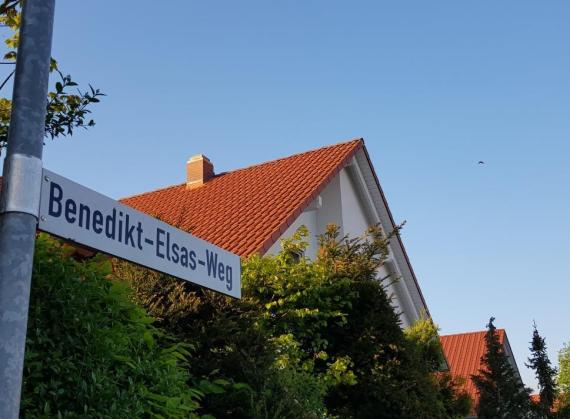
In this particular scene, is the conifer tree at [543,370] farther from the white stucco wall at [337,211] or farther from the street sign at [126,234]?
the street sign at [126,234]

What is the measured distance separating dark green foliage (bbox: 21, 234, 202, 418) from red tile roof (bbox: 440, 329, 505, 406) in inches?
1320

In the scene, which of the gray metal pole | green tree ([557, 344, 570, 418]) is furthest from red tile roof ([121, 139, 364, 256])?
green tree ([557, 344, 570, 418])

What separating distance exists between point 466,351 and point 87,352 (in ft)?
123

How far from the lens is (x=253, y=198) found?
17062 mm

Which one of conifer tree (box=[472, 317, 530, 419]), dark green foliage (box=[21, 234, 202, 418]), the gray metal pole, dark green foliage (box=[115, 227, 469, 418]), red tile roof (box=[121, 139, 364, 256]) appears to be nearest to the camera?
the gray metal pole

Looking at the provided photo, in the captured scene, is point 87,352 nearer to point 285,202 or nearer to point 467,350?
point 285,202

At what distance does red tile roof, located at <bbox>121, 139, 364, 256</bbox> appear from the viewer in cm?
1411

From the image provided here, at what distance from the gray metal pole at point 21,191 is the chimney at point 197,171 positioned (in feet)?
58.9

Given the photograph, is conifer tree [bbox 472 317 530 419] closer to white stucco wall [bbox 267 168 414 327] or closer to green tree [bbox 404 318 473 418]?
green tree [bbox 404 318 473 418]

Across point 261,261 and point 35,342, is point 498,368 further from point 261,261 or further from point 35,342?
point 35,342

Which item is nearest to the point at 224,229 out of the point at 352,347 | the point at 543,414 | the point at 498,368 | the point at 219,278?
the point at 352,347

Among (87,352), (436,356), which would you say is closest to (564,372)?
(436,356)

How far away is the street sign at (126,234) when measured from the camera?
3.05m

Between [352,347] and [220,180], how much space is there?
10.2m
